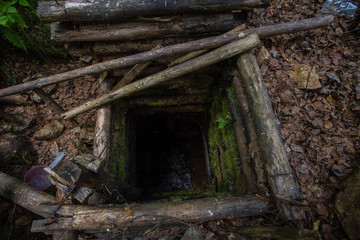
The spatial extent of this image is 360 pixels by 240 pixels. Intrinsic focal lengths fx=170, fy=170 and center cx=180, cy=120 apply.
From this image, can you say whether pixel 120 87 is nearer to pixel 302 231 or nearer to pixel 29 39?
pixel 29 39

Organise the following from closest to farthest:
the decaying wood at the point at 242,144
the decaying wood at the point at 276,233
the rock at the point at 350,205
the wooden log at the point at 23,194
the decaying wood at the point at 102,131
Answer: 1. the decaying wood at the point at 276,233
2. the rock at the point at 350,205
3. the wooden log at the point at 23,194
4. the decaying wood at the point at 242,144
5. the decaying wood at the point at 102,131

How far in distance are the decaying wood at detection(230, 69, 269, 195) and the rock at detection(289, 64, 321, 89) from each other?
35.0 inches

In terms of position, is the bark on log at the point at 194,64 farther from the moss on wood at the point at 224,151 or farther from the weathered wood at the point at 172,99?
the weathered wood at the point at 172,99

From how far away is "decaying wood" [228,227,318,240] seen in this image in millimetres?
1444

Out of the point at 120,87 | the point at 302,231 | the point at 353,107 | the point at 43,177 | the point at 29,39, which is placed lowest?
the point at 302,231

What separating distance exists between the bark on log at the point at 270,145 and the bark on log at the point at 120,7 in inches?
31.7

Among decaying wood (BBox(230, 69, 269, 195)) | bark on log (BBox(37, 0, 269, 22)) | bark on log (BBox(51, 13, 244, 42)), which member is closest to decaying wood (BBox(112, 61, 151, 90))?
bark on log (BBox(51, 13, 244, 42))

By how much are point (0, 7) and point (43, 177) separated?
113 inches

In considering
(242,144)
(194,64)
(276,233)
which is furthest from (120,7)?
(276,233)

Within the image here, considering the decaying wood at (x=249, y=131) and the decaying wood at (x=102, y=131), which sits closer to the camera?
the decaying wood at (x=249, y=131)

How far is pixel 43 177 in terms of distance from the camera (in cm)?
302

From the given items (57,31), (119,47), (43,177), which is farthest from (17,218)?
(119,47)

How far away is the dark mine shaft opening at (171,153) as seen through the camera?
5.89 m

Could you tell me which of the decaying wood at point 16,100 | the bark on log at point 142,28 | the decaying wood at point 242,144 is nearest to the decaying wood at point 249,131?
the decaying wood at point 242,144
